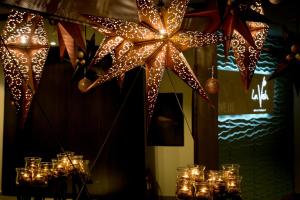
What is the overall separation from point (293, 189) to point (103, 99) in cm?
381

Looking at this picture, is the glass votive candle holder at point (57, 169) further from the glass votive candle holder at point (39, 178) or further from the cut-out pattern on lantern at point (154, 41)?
the cut-out pattern on lantern at point (154, 41)

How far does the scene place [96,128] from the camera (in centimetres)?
541

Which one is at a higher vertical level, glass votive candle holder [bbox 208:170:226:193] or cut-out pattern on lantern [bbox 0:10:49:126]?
cut-out pattern on lantern [bbox 0:10:49:126]

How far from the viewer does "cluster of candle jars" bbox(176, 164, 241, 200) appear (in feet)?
6.39

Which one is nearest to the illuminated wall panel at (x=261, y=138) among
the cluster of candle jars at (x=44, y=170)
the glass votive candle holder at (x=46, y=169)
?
the cluster of candle jars at (x=44, y=170)

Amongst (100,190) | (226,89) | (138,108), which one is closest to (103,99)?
(138,108)

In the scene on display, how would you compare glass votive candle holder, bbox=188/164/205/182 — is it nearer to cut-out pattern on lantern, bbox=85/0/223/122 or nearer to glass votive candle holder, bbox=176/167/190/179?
glass votive candle holder, bbox=176/167/190/179

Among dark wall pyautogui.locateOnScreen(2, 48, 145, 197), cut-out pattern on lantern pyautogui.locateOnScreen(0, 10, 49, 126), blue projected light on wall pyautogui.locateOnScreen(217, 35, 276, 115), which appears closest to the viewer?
cut-out pattern on lantern pyautogui.locateOnScreen(0, 10, 49, 126)

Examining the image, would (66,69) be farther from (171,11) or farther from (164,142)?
(171,11)

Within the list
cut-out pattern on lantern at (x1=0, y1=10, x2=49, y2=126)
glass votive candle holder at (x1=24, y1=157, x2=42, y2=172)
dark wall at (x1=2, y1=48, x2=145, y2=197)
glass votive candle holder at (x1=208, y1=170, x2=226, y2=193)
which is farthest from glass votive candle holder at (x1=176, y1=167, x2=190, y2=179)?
dark wall at (x1=2, y1=48, x2=145, y2=197)

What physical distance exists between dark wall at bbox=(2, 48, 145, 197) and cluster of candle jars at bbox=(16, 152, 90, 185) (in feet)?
9.26

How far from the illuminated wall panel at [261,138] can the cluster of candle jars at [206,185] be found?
3.00m

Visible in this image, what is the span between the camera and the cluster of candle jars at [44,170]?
7.23 feet

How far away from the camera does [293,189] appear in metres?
6.49
